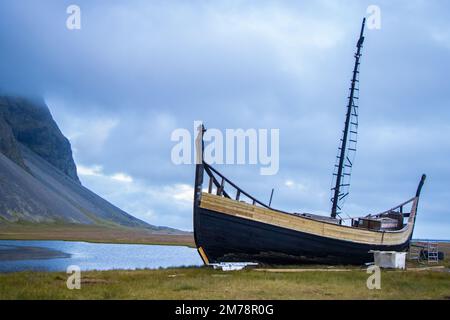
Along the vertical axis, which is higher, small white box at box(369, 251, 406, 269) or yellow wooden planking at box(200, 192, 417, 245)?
yellow wooden planking at box(200, 192, 417, 245)

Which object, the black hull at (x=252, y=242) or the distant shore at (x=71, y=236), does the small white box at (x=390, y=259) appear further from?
the distant shore at (x=71, y=236)

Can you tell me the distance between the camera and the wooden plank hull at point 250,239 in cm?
2689

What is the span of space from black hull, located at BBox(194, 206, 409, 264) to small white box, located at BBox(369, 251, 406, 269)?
122 inches

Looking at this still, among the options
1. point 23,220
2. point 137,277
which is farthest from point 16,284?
point 23,220

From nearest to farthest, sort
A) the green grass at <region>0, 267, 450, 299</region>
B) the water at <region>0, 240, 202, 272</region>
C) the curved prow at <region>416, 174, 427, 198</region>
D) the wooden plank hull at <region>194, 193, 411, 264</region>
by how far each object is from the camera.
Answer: the green grass at <region>0, 267, 450, 299</region>
the wooden plank hull at <region>194, 193, 411, 264</region>
the water at <region>0, 240, 202, 272</region>
the curved prow at <region>416, 174, 427, 198</region>

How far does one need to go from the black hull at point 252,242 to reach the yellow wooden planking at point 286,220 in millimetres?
253

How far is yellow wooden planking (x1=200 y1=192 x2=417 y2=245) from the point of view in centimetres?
2675

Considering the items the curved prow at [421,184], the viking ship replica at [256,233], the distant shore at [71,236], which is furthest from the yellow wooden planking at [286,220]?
the distant shore at [71,236]

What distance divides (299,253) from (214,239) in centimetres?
553

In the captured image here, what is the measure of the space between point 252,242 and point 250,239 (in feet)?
0.83

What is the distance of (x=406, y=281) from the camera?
2202 centimetres

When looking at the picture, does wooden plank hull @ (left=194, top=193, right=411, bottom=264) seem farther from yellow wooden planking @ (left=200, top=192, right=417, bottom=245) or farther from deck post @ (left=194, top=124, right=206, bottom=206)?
deck post @ (left=194, top=124, right=206, bottom=206)

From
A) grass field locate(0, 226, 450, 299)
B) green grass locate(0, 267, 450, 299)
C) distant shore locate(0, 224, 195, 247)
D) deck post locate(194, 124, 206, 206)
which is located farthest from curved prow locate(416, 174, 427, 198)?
distant shore locate(0, 224, 195, 247)
